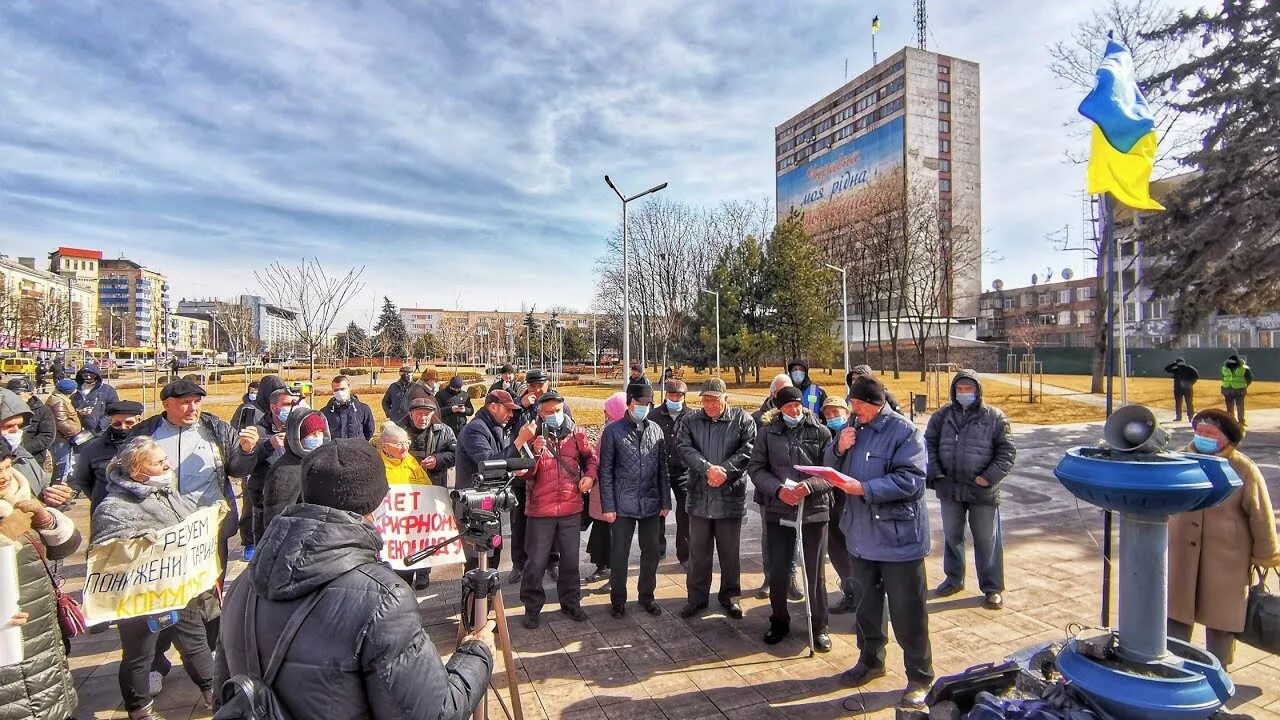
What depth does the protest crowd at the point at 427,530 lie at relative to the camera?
1.62 m

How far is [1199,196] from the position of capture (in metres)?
13.6

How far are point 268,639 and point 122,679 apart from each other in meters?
2.89

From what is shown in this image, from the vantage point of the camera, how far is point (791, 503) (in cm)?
445

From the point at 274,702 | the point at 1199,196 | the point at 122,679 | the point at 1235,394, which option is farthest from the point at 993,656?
the point at 1235,394

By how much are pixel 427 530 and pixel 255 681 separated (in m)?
3.35

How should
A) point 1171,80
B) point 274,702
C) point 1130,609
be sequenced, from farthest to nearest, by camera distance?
point 1171,80
point 1130,609
point 274,702

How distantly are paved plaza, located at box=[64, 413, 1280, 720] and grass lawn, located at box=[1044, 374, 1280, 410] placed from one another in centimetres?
1649

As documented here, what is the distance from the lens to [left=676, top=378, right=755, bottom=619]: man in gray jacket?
5.00 metres

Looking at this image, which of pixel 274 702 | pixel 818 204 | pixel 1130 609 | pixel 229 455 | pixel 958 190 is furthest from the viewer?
pixel 818 204

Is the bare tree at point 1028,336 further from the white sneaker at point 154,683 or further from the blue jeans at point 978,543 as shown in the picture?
the white sneaker at point 154,683

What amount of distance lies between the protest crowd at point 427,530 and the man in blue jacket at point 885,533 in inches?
0.6

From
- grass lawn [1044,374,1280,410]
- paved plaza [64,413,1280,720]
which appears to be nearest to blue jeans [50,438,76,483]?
paved plaza [64,413,1280,720]

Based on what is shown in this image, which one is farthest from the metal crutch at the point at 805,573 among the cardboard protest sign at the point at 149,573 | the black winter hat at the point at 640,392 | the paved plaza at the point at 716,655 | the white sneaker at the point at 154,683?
the white sneaker at the point at 154,683

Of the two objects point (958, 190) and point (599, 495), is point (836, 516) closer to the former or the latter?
point (599, 495)
